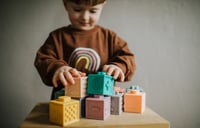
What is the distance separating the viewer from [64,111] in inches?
20.6

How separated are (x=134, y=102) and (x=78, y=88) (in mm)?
159

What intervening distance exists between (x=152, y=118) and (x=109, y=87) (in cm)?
12

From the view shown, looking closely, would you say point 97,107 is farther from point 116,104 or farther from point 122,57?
point 122,57

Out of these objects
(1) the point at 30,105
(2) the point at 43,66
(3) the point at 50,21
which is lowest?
(1) the point at 30,105

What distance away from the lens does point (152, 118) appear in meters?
0.59

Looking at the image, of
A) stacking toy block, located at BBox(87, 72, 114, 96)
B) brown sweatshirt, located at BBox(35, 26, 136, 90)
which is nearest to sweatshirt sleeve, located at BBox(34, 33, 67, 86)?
brown sweatshirt, located at BBox(35, 26, 136, 90)

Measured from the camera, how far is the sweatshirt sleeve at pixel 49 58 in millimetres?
673

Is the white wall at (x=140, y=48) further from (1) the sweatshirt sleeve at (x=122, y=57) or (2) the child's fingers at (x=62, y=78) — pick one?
(2) the child's fingers at (x=62, y=78)

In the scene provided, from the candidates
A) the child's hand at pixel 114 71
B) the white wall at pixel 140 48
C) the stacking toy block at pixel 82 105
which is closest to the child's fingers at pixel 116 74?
the child's hand at pixel 114 71

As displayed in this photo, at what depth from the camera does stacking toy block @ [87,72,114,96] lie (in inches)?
22.6

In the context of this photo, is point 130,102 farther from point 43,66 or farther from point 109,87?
point 43,66

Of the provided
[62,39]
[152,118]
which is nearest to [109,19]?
[62,39]

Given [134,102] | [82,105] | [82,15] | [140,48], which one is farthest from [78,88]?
[140,48]

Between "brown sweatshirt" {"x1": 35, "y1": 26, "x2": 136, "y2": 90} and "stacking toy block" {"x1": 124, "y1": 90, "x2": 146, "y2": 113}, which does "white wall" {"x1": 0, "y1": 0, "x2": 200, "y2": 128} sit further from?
"stacking toy block" {"x1": 124, "y1": 90, "x2": 146, "y2": 113}
